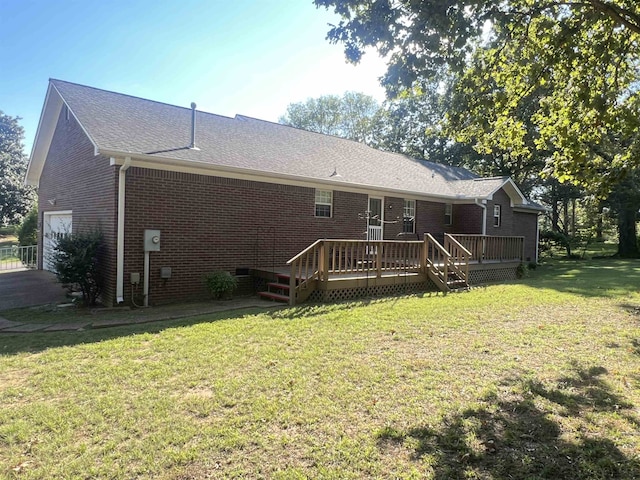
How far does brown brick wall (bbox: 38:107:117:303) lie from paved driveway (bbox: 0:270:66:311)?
61.7 inches

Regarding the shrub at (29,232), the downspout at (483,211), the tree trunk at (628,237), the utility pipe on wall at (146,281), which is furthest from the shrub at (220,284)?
the tree trunk at (628,237)

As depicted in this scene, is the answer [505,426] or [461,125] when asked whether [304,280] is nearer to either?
[461,125]

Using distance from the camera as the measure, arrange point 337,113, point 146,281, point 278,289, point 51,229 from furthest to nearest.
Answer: point 337,113 → point 51,229 → point 278,289 → point 146,281

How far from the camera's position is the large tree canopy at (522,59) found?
5297 mm

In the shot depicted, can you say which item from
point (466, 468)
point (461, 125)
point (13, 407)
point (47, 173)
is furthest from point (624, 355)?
point (47, 173)

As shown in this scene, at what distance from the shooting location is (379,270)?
1011cm

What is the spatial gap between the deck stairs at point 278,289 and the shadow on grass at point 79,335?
181 centimetres

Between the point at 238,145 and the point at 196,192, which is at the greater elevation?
the point at 238,145

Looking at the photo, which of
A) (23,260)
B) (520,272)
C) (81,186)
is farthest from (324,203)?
(23,260)

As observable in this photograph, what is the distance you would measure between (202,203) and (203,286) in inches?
79.1

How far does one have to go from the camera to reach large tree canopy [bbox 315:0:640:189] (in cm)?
530

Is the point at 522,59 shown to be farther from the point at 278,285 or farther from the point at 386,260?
the point at 278,285

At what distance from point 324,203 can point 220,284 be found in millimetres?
4648

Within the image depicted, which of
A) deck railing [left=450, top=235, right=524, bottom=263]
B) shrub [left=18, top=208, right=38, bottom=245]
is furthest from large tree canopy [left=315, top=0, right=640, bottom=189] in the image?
shrub [left=18, top=208, right=38, bottom=245]
